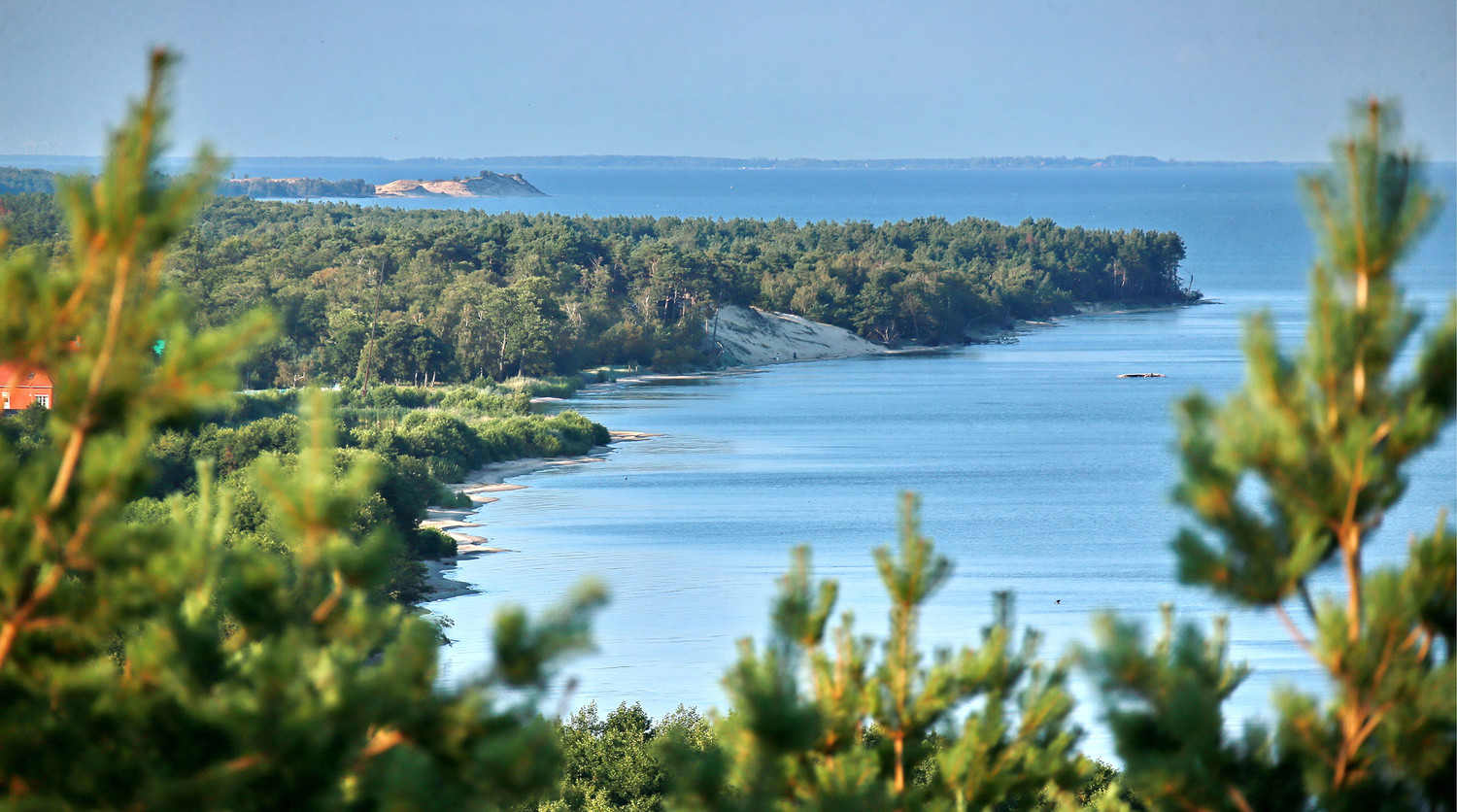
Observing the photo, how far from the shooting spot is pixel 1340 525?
5598mm

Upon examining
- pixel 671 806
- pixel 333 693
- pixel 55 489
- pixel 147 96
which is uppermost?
pixel 147 96

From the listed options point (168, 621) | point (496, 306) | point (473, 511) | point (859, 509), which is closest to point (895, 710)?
point (168, 621)

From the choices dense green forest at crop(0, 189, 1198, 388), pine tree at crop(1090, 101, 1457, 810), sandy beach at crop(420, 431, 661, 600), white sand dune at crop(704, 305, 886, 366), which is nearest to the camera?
pine tree at crop(1090, 101, 1457, 810)

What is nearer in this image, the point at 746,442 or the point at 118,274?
the point at 118,274

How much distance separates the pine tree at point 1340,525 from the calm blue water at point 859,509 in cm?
451

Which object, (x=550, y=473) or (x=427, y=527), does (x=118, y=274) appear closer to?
(x=427, y=527)

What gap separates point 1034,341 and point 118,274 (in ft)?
311

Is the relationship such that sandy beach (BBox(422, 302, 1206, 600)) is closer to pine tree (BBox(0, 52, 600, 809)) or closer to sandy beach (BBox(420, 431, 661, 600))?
sandy beach (BBox(420, 431, 661, 600))

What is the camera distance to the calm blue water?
95.7ft

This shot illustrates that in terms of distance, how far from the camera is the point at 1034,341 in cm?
9712

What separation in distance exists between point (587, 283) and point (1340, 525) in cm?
8289

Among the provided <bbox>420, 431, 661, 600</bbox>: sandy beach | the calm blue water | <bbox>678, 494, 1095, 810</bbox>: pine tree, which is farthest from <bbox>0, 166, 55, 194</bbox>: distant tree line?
<bbox>678, 494, 1095, 810</bbox>: pine tree

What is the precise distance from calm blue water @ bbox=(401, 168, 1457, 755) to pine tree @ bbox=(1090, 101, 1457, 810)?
14.8 feet

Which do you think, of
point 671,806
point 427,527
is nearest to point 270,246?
point 427,527
